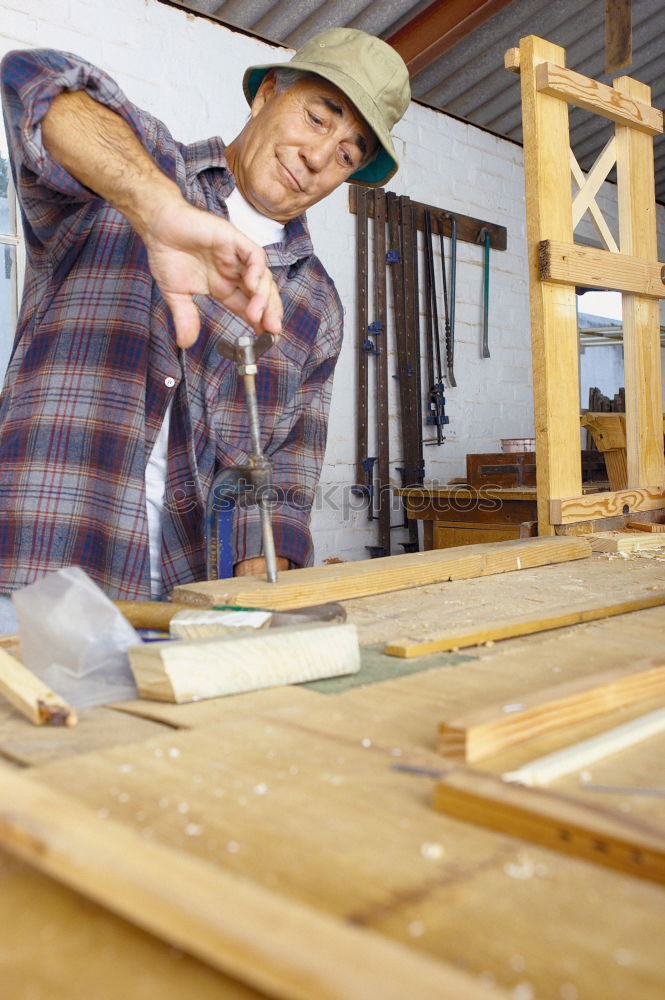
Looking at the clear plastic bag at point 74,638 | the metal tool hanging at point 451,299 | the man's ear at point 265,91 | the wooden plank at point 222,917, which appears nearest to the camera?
the wooden plank at point 222,917

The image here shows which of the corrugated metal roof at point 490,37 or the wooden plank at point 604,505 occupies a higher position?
the corrugated metal roof at point 490,37

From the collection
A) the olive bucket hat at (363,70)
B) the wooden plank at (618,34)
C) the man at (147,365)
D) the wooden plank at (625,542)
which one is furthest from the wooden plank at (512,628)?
the wooden plank at (618,34)

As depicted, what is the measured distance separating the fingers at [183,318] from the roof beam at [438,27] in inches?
143

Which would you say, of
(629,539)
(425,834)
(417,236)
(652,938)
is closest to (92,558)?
(629,539)

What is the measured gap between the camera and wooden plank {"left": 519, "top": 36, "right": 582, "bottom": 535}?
6.82 feet

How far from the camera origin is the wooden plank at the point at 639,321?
95.7 inches

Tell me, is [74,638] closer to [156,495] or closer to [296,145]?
[156,495]

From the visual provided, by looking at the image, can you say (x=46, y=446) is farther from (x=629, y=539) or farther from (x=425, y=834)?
(x=425, y=834)

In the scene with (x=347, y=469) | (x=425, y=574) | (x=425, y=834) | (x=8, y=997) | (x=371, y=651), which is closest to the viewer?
(x=8, y=997)

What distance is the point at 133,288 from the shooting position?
1.93m

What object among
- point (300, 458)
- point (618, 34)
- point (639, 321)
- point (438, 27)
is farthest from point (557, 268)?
point (438, 27)

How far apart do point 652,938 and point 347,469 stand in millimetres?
4475

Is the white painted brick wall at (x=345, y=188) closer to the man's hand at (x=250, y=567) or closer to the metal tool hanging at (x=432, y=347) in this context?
the metal tool hanging at (x=432, y=347)

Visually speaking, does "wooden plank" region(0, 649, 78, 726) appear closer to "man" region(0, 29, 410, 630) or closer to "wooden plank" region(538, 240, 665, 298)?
"man" region(0, 29, 410, 630)
